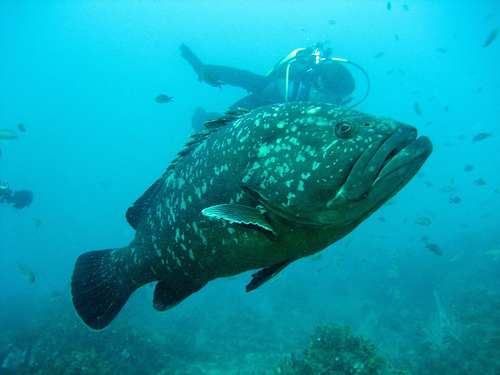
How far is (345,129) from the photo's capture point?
1829 mm

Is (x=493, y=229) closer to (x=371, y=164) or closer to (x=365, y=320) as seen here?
(x=365, y=320)

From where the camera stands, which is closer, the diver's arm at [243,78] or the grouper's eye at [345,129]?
the grouper's eye at [345,129]

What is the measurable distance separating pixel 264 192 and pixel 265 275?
68 cm

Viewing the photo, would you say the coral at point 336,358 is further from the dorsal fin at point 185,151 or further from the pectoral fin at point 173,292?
the dorsal fin at point 185,151

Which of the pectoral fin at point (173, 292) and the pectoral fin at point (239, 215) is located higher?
the pectoral fin at point (239, 215)

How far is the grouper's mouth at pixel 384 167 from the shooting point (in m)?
1.68

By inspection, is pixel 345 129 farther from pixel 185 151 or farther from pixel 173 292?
pixel 173 292

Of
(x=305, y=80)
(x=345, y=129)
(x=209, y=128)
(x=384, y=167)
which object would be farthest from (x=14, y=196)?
(x=384, y=167)

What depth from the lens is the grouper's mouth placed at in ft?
5.50

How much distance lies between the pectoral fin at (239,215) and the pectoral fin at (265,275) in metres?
0.41

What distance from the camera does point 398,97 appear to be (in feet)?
490

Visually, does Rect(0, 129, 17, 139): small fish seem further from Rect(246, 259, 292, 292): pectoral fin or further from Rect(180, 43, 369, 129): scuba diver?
Rect(246, 259, 292, 292): pectoral fin

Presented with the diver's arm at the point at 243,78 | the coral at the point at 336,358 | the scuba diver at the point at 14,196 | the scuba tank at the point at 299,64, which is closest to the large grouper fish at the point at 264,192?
the coral at the point at 336,358

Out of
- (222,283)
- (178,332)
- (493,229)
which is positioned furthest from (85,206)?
(493,229)
